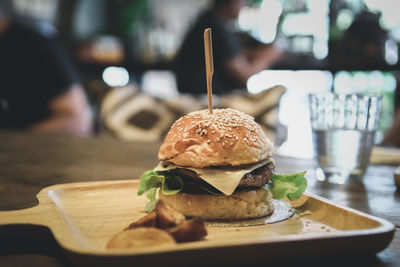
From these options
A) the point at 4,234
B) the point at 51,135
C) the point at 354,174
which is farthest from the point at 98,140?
the point at 4,234

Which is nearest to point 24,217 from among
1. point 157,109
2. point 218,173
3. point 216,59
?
point 218,173

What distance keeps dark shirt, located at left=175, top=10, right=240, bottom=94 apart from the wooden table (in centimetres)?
159

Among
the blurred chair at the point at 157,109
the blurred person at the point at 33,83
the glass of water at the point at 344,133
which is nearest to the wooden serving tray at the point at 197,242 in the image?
the glass of water at the point at 344,133

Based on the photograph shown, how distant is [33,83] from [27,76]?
10cm

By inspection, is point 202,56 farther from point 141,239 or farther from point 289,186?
point 141,239

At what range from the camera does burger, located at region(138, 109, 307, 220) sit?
1118 mm

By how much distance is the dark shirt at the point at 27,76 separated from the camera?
363 cm

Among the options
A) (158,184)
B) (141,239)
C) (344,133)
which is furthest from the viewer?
(344,133)

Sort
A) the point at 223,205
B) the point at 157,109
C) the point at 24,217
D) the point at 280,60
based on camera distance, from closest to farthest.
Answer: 1. the point at 24,217
2. the point at 223,205
3. the point at 157,109
4. the point at 280,60

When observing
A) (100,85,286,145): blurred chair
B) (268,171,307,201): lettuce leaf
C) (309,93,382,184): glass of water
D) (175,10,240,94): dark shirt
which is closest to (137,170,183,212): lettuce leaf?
(268,171,307,201): lettuce leaf

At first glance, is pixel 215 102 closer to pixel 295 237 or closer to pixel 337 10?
pixel 337 10

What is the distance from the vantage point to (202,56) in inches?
161

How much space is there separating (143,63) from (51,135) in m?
2.40

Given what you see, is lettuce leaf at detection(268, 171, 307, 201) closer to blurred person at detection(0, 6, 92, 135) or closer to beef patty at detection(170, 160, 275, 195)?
beef patty at detection(170, 160, 275, 195)
